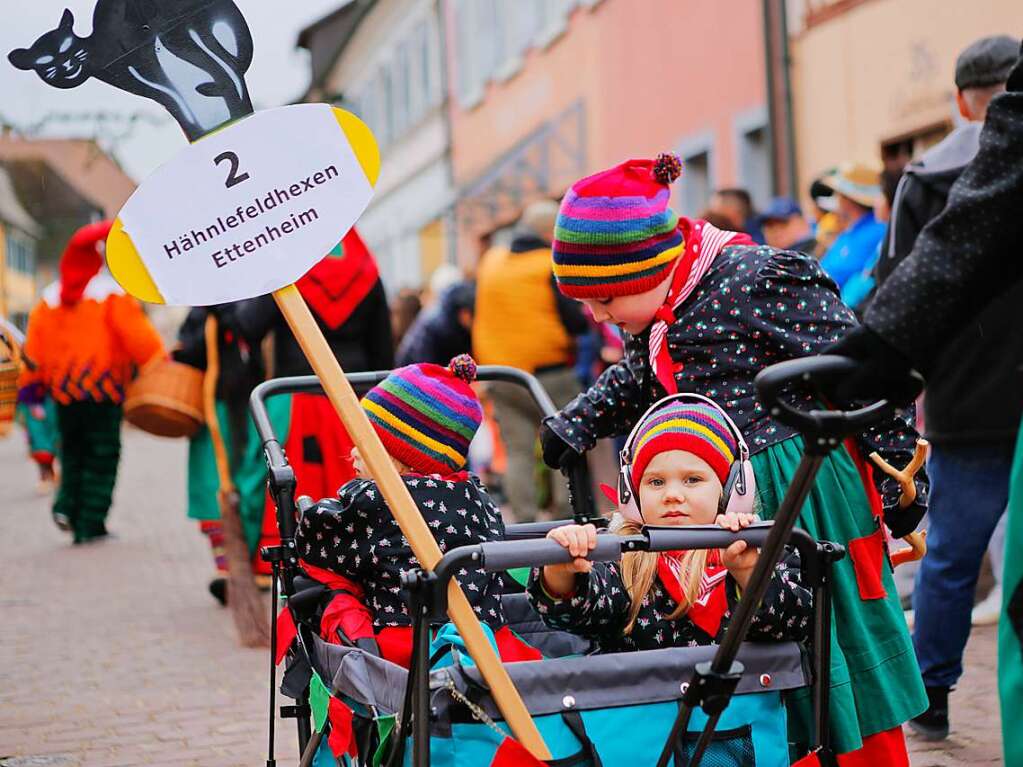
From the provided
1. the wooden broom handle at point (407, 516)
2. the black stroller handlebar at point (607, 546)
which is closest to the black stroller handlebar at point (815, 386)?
the black stroller handlebar at point (607, 546)

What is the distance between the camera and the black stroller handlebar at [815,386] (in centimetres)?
245

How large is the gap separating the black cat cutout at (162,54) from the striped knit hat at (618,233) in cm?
81

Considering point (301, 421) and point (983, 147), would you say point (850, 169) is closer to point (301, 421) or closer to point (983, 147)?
point (301, 421)

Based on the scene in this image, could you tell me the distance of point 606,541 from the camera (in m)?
2.75

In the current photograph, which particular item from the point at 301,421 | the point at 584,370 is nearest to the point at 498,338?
the point at 584,370

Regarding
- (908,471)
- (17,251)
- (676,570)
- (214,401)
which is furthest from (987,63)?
→ (17,251)

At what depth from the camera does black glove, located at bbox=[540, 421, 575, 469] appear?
154 inches

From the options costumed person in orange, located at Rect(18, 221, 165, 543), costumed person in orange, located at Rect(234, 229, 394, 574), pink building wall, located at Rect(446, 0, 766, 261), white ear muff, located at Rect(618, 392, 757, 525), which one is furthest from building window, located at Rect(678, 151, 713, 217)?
white ear muff, located at Rect(618, 392, 757, 525)

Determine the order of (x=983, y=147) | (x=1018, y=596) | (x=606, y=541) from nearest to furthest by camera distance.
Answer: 1. (x=1018, y=596)
2. (x=983, y=147)
3. (x=606, y=541)

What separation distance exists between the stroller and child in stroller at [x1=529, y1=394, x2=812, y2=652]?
0.27 feet

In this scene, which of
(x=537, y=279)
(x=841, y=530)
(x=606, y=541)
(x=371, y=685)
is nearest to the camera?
(x=606, y=541)

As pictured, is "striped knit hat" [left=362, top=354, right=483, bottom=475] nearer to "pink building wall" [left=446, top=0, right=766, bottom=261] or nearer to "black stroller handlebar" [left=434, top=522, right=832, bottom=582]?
"black stroller handlebar" [left=434, top=522, right=832, bottom=582]

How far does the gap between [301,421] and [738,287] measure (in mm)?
3720

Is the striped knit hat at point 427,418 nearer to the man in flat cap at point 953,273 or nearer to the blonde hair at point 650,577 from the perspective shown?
the blonde hair at point 650,577
